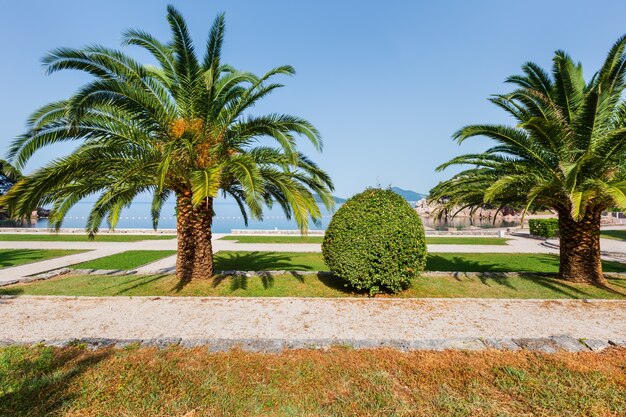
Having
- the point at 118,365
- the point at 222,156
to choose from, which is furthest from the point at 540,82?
the point at 118,365

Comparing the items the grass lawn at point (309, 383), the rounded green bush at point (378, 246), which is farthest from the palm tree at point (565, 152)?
the grass lawn at point (309, 383)

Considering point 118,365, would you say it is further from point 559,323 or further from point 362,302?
point 559,323

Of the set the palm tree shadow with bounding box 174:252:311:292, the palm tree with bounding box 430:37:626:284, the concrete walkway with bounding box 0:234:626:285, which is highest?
the palm tree with bounding box 430:37:626:284

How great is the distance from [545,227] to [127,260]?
26.9 meters

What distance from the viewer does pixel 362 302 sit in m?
7.14

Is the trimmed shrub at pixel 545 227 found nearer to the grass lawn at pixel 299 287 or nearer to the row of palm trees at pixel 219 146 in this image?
the grass lawn at pixel 299 287

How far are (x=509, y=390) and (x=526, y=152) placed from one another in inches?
286

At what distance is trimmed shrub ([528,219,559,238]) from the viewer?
21078 millimetres

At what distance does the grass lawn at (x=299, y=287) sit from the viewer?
7.80 m

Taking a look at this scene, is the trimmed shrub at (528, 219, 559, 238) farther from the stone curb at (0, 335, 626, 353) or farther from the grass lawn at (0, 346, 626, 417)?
the grass lawn at (0, 346, 626, 417)

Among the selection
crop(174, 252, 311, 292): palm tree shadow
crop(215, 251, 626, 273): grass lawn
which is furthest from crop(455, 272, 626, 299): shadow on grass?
crop(174, 252, 311, 292): palm tree shadow

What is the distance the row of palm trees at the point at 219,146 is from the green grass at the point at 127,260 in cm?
447

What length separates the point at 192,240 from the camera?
8500mm

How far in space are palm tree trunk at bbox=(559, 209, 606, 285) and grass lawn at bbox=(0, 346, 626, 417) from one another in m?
5.02
